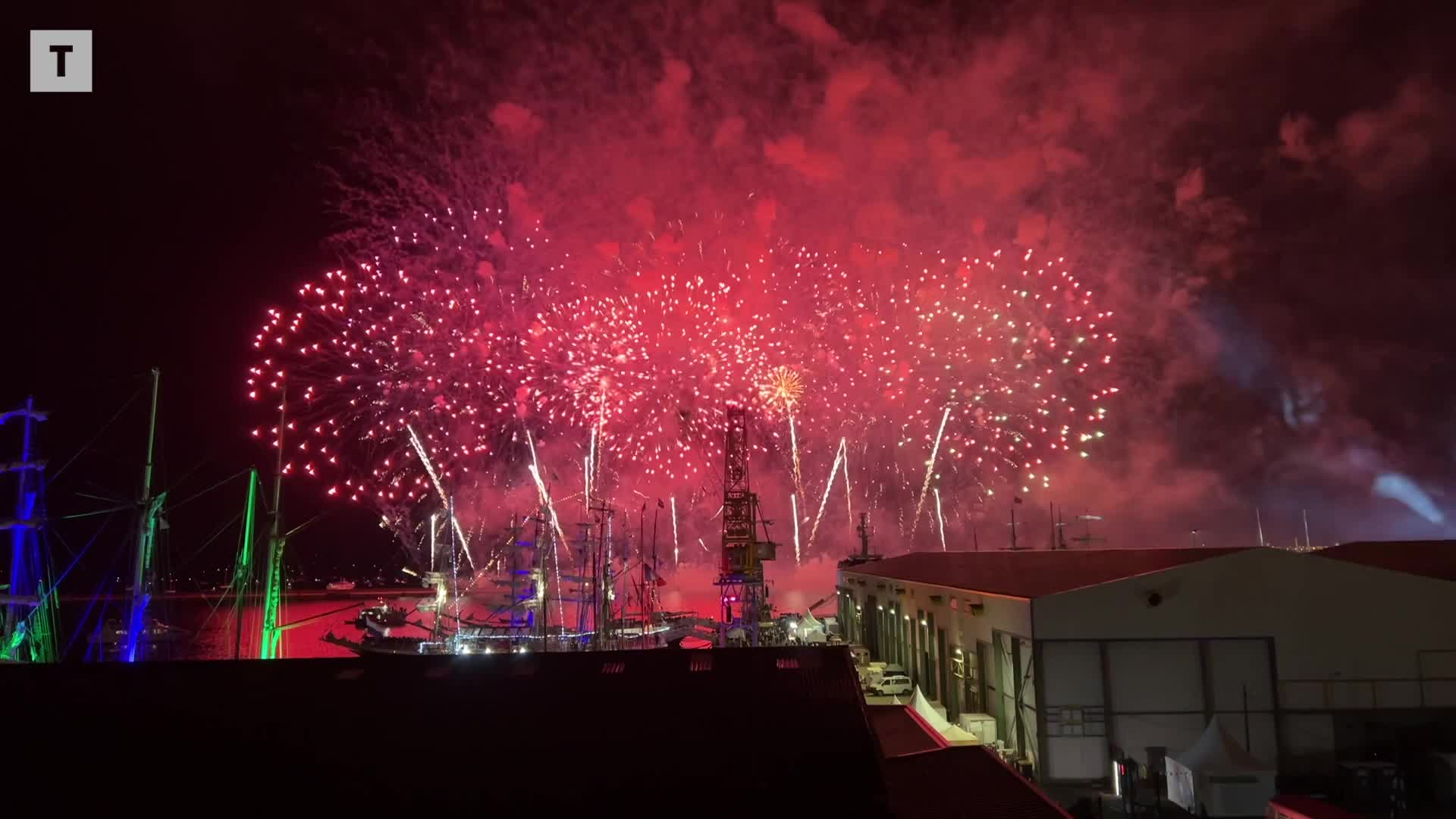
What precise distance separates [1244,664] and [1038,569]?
7.67 metres

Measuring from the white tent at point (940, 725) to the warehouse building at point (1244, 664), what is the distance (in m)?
1.30

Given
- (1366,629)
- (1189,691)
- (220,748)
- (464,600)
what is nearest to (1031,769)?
(1189,691)

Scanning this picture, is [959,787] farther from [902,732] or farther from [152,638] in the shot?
[152,638]

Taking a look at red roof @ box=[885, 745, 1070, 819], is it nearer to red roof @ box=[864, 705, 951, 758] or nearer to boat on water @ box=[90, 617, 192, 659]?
red roof @ box=[864, 705, 951, 758]

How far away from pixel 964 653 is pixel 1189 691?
237 inches

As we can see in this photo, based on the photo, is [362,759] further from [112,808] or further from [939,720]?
[939,720]

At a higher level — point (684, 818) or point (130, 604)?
point (130, 604)

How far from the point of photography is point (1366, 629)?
18.3m

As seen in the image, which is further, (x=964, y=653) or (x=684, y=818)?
(x=964, y=653)

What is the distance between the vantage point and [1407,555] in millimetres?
29688

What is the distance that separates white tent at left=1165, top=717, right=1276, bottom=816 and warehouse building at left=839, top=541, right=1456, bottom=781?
5.41 ft

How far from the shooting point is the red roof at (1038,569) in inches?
842

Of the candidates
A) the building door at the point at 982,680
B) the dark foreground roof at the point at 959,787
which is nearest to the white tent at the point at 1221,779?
the dark foreground roof at the point at 959,787

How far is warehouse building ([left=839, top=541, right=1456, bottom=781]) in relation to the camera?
710 inches
